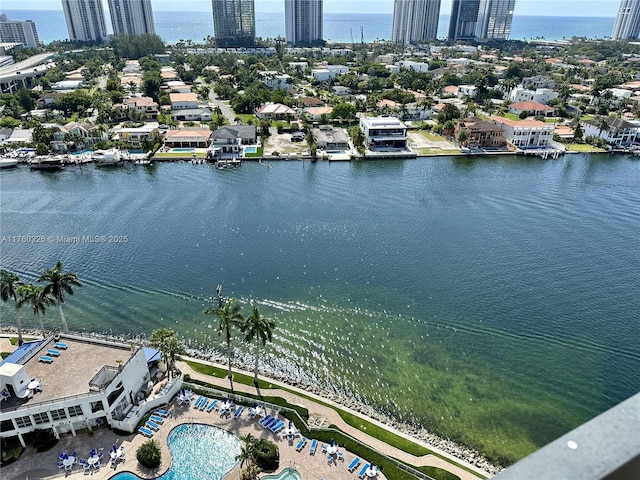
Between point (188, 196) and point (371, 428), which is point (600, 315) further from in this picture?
point (188, 196)

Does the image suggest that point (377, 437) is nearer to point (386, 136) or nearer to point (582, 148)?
point (386, 136)

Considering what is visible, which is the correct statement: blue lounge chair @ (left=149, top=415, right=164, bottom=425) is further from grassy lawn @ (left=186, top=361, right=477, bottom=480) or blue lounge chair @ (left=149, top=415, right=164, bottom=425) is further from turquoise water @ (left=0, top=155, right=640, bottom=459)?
turquoise water @ (left=0, top=155, right=640, bottom=459)

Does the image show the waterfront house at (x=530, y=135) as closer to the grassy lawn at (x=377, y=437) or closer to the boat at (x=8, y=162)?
the grassy lawn at (x=377, y=437)

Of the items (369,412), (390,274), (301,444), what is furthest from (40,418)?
(390,274)

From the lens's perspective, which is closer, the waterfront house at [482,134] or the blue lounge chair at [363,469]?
the blue lounge chair at [363,469]

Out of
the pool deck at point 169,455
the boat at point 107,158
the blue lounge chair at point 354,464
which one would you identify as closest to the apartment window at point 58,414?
the pool deck at point 169,455

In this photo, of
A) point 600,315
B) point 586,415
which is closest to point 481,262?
point 600,315

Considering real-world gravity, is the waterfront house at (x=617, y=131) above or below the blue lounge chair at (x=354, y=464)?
above
